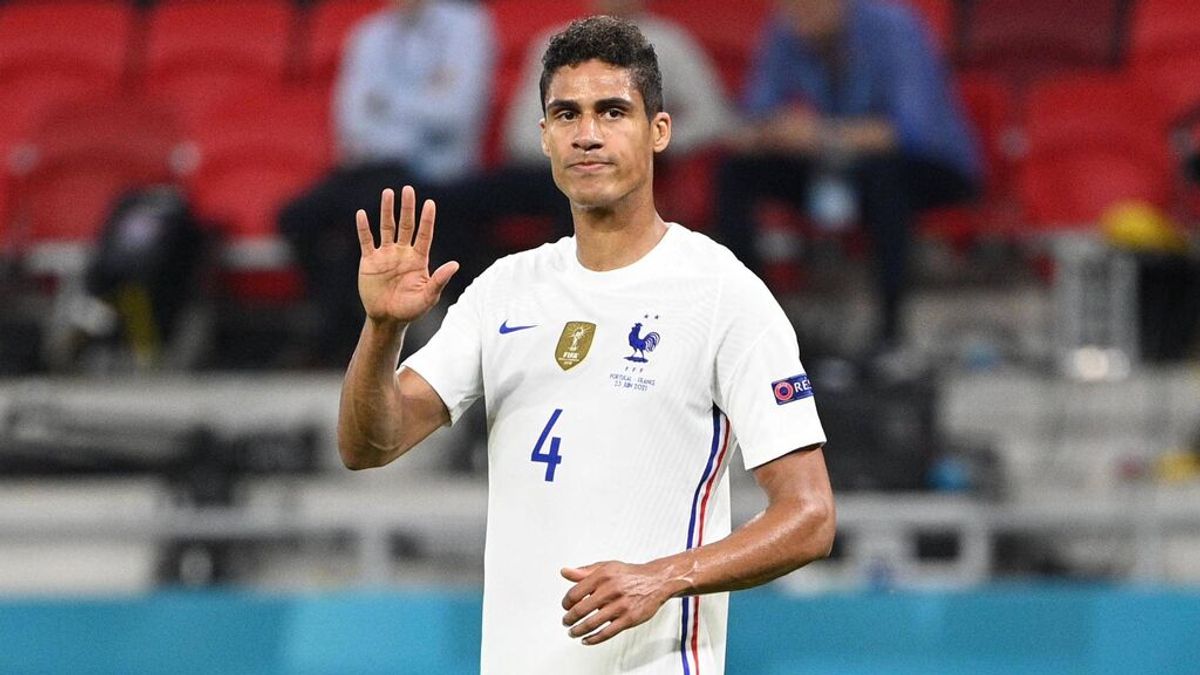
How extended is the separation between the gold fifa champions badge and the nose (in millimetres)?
267

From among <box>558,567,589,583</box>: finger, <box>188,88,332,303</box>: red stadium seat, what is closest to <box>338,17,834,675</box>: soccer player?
<box>558,567,589,583</box>: finger

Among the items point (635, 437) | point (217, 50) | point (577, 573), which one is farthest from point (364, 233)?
point (217, 50)

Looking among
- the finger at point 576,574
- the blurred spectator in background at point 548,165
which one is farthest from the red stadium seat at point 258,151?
the finger at point 576,574

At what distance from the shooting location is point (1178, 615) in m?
4.10

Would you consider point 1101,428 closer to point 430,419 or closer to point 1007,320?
point 1007,320

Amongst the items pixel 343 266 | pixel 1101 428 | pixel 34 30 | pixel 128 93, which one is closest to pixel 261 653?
pixel 343 266

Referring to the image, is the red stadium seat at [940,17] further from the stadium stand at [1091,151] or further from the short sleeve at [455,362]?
the short sleeve at [455,362]

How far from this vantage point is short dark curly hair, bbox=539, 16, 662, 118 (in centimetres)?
270

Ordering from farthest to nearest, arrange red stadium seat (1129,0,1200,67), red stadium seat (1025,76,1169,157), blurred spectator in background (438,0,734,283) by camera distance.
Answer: red stadium seat (1129,0,1200,67), red stadium seat (1025,76,1169,157), blurred spectator in background (438,0,734,283)

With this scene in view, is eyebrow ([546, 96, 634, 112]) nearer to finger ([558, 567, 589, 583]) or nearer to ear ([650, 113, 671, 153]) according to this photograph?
ear ([650, 113, 671, 153])

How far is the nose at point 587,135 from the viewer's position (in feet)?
8.75

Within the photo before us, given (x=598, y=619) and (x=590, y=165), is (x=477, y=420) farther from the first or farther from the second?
(x=598, y=619)

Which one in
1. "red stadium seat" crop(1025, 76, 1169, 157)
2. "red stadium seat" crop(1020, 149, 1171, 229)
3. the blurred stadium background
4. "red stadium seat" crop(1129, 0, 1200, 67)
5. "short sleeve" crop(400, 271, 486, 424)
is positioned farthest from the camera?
"red stadium seat" crop(1129, 0, 1200, 67)

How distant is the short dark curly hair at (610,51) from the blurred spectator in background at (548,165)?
3840 millimetres
